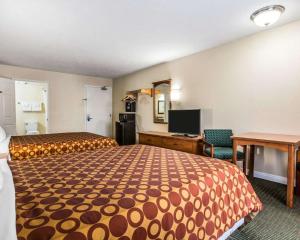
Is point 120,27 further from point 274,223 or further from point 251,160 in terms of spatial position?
point 274,223

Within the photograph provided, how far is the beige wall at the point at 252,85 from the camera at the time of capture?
263 centimetres

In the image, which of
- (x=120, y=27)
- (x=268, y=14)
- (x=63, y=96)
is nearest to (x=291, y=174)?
(x=268, y=14)

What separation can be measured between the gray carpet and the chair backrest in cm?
97

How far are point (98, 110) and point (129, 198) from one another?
546 centimetres

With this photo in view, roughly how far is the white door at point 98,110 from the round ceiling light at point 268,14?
4.87 m

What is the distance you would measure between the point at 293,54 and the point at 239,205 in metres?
2.30

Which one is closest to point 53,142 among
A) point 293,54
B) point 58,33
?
point 58,33

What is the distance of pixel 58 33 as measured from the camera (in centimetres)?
289

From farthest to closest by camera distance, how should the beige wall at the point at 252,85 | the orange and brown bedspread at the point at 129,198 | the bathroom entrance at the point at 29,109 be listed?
1. the bathroom entrance at the point at 29,109
2. the beige wall at the point at 252,85
3. the orange and brown bedspread at the point at 129,198

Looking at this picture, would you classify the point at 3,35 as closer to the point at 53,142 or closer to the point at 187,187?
the point at 53,142

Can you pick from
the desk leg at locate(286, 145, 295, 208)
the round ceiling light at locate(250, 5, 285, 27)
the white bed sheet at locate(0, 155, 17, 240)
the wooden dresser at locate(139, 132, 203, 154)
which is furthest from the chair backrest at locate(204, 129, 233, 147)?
the white bed sheet at locate(0, 155, 17, 240)

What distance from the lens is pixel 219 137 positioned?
322 cm

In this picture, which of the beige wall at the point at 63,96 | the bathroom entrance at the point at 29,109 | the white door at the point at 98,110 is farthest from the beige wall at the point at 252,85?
the bathroom entrance at the point at 29,109

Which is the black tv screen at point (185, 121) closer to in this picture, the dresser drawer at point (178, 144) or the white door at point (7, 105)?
the dresser drawer at point (178, 144)
